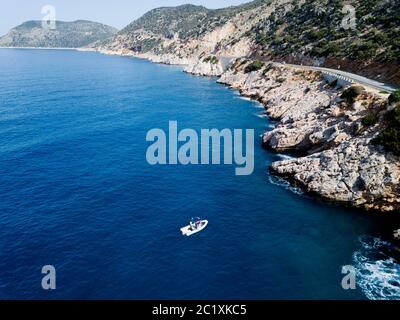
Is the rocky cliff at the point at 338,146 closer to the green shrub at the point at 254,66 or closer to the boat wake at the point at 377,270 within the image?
the boat wake at the point at 377,270

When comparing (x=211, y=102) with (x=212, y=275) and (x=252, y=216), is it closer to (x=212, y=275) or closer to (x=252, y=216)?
(x=252, y=216)

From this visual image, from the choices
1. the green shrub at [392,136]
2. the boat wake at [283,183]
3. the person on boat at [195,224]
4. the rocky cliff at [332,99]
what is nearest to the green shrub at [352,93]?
the rocky cliff at [332,99]

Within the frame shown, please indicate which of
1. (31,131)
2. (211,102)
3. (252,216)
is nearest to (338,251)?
(252,216)

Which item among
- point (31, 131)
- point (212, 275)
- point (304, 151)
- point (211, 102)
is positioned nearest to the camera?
point (212, 275)

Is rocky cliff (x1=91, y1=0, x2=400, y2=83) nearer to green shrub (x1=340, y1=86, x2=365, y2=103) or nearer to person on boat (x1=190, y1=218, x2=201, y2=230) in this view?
green shrub (x1=340, y1=86, x2=365, y2=103)

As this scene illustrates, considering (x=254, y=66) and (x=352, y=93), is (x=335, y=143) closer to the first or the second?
(x=352, y=93)
